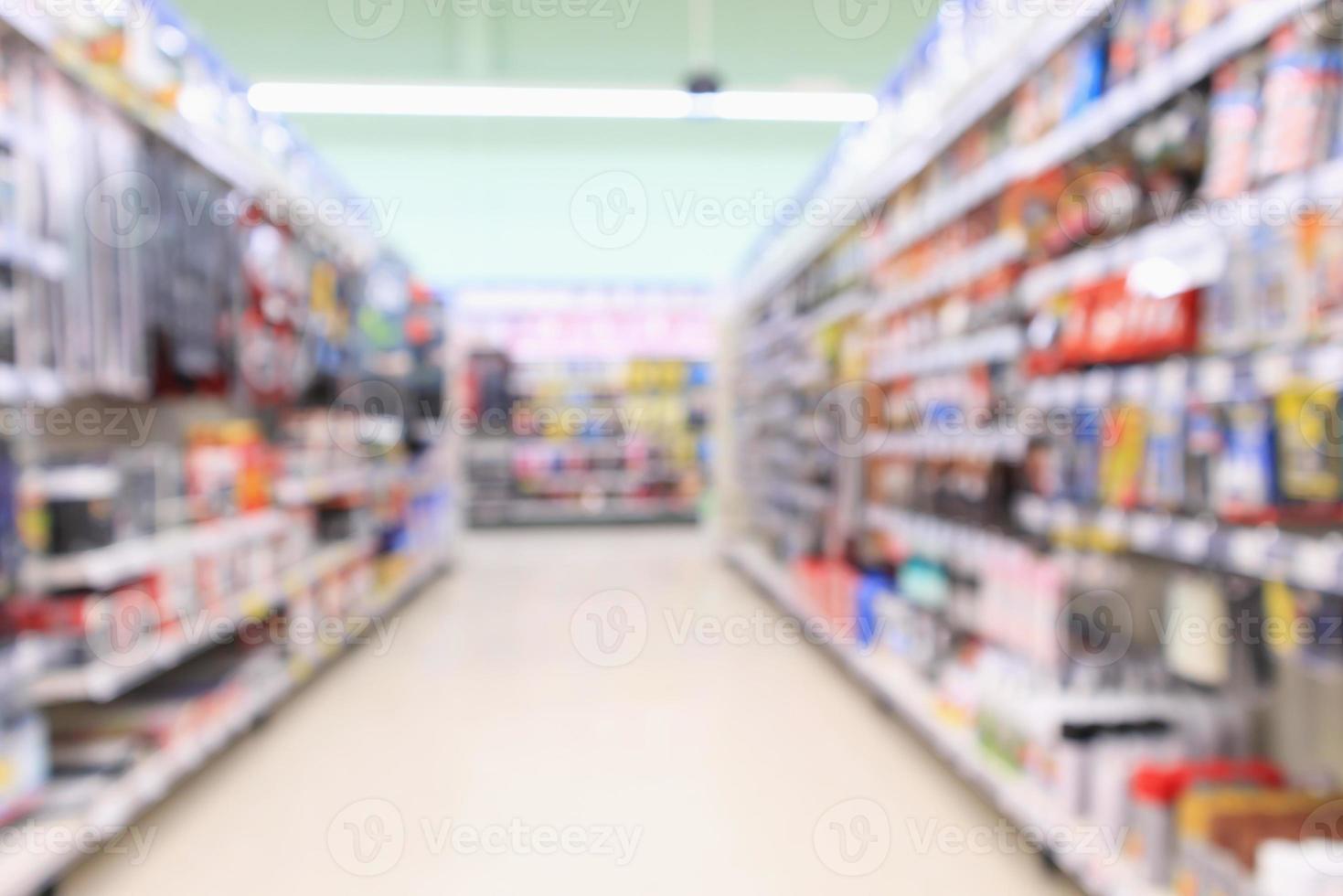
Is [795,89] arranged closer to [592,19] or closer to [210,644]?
[592,19]

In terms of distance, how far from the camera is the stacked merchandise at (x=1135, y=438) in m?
1.43

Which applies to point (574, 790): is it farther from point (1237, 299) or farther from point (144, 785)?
point (1237, 299)

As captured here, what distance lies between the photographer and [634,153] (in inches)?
371

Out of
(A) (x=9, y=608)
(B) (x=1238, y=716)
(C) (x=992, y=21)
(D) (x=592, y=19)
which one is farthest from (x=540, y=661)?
(D) (x=592, y=19)

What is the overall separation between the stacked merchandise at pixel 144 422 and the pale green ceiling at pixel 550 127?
3263 millimetres

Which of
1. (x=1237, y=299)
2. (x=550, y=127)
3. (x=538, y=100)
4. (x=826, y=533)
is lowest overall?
(x=826, y=533)

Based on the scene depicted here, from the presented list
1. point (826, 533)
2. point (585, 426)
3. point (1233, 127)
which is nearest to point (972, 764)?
point (1233, 127)

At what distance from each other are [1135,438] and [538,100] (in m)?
5.24

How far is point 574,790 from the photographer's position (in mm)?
2469

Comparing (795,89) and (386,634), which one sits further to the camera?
(795,89)

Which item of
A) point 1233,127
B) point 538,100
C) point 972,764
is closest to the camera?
point 1233,127

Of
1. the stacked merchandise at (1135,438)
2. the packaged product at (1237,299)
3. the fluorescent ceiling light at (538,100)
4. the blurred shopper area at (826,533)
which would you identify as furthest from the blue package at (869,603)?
the fluorescent ceiling light at (538,100)

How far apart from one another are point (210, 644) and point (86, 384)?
1509 mm

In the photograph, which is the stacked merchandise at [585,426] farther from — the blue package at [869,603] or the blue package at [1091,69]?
the blue package at [1091,69]
